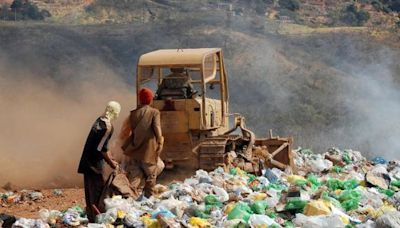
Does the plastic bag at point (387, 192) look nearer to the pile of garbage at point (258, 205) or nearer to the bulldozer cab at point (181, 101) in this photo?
the pile of garbage at point (258, 205)

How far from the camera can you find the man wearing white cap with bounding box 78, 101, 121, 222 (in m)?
8.70

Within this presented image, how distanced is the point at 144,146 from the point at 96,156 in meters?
1.22

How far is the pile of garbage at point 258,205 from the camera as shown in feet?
25.2

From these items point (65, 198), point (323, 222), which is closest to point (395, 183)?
point (323, 222)

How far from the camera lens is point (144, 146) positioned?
32.6ft

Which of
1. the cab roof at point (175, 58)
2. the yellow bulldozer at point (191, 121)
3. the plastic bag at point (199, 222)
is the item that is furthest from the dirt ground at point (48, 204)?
the plastic bag at point (199, 222)

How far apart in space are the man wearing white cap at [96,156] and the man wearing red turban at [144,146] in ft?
3.37

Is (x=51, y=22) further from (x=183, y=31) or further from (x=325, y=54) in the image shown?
(x=325, y=54)

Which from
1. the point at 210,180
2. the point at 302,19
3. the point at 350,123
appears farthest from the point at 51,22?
the point at 210,180

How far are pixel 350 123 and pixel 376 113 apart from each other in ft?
3.03

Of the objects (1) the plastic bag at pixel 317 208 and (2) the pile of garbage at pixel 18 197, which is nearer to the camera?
(1) the plastic bag at pixel 317 208

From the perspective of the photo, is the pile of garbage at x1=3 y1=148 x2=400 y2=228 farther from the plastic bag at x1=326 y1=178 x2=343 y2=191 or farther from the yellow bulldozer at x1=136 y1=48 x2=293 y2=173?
the yellow bulldozer at x1=136 y1=48 x2=293 y2=173

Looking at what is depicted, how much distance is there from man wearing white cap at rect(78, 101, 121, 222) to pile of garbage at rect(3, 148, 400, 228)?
218 millimetres

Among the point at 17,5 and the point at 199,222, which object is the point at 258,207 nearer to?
the point at 199,222
